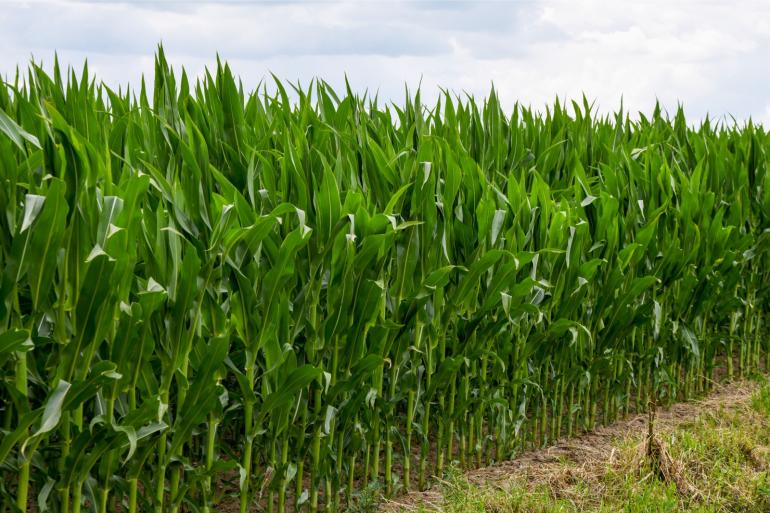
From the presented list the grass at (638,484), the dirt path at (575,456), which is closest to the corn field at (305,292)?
the dirt path at (575,456)

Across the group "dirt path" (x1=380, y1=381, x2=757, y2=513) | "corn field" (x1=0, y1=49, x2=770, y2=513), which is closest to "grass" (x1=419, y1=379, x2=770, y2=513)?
"dirt path" (x1=380, y1=381, x2=757, y2=513)

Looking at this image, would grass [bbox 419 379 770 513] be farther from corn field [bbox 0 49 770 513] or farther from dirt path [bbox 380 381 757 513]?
corn field [bbox 0 49 770 513]

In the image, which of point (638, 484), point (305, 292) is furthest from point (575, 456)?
point (305, 292)

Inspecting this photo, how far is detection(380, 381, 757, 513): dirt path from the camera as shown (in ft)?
13.5

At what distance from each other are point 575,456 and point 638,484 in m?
0.50

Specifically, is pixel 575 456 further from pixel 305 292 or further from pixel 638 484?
pixel 305 292

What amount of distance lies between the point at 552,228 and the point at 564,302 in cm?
47

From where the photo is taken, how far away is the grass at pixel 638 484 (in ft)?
13.1

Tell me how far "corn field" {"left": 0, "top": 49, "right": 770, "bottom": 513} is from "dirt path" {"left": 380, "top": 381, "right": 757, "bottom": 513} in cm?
10

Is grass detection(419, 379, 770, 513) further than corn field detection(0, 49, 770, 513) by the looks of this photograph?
Yes

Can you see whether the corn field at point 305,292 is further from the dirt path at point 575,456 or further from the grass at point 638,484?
the grass at point 638,484

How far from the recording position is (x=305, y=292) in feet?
10.8

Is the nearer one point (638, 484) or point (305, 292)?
point (305, 292)

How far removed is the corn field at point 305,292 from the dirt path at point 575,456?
0.10m
